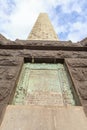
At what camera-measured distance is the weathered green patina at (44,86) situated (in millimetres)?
2857

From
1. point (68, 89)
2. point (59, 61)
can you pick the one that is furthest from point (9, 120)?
point (59, 61)

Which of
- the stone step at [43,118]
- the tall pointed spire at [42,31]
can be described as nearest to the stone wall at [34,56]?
the stone step at [43,118]

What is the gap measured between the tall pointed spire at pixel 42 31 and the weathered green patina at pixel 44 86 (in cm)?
281

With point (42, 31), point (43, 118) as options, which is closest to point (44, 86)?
point (43, 118)

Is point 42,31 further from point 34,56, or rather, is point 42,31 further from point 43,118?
point 43,118

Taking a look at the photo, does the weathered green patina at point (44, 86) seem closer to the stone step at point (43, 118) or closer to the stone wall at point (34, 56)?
the stone wall at point (34, 56)

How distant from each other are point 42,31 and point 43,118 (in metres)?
5.30

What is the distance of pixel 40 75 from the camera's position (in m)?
3.64

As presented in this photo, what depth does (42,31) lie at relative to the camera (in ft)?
23.5

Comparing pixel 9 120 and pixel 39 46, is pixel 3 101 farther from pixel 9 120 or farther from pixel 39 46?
pixel 39 46

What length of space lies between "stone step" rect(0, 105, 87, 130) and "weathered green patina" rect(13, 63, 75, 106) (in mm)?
373

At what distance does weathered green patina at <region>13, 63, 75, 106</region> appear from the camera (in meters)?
2.86

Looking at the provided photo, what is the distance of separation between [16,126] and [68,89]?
53.1 inches

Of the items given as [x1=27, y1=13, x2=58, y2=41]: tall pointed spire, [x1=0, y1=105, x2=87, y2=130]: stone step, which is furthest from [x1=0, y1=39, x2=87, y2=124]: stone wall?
[x1=27, y1=13, x2=58, y2=41]: tall pointed spire
